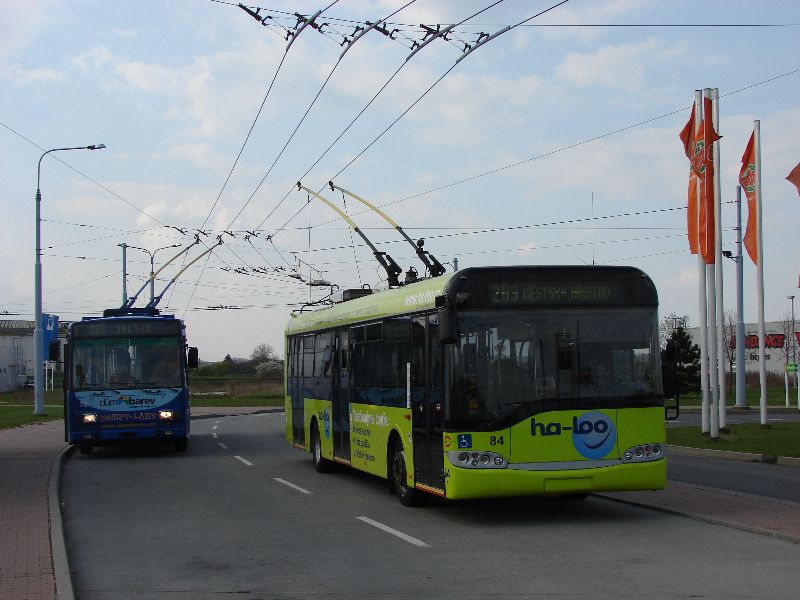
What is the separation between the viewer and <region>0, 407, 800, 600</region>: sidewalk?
912cm

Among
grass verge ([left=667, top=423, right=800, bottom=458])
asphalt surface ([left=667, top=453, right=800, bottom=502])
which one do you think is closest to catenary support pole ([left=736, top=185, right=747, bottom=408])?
grass verge ([left=667, top=423, right=800, bottom=458])

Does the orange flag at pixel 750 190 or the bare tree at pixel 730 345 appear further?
the bare tree at pixel 730 345

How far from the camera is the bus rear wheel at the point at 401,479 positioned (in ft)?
→ 46.0

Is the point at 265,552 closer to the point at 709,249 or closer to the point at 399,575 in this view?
the point at 399,575

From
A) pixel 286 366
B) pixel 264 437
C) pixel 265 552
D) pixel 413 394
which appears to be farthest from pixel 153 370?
pixel 265 552

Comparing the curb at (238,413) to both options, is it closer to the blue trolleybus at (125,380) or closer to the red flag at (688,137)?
the blue trolleybus at (125,380)

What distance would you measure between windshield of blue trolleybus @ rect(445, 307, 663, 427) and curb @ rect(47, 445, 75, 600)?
13.6ft

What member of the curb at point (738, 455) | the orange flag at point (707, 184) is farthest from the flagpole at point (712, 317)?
the curb at point (738, 455)

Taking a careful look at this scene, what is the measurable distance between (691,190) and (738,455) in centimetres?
701

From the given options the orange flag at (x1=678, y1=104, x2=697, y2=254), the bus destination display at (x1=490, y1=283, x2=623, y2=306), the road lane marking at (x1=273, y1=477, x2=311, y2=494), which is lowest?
the road lane marking at (x1=273, y1=477, x2=311, y2=494)

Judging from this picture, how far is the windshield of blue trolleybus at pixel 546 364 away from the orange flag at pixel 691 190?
1482 cm

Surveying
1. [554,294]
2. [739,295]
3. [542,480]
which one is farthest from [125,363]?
[739,295]

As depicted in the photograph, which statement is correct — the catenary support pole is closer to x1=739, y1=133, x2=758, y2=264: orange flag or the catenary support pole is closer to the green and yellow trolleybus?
x1=739, y1=133, x2=758, y2=264: orange flag

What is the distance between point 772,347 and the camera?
88750mm
